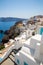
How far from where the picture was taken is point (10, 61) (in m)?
8.83

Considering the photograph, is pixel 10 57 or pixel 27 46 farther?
pixel 10 57

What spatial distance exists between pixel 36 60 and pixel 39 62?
0.79 feet

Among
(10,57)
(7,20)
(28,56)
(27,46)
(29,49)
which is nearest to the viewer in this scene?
(28,56)

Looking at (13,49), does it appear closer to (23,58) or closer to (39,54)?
(23,58)

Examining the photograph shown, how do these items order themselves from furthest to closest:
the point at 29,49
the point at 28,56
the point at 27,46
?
the point at 27,46
the point at 29,49
the point at 28,56

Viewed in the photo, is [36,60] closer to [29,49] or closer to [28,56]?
[28,56]

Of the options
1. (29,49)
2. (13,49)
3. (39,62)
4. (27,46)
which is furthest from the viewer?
(13,49)

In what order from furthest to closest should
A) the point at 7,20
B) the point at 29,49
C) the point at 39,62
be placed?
the point at 7,20 < the point at 29,49 < the point at 39,62

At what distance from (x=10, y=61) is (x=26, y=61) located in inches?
68.9

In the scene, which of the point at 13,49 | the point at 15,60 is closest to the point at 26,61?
the point at 15,60

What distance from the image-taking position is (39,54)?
671 cm

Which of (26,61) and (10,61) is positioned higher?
(26,61)

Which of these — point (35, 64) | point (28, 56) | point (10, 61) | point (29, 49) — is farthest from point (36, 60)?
point (10, 61)

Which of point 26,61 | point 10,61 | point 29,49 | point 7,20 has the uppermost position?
point 29,49
